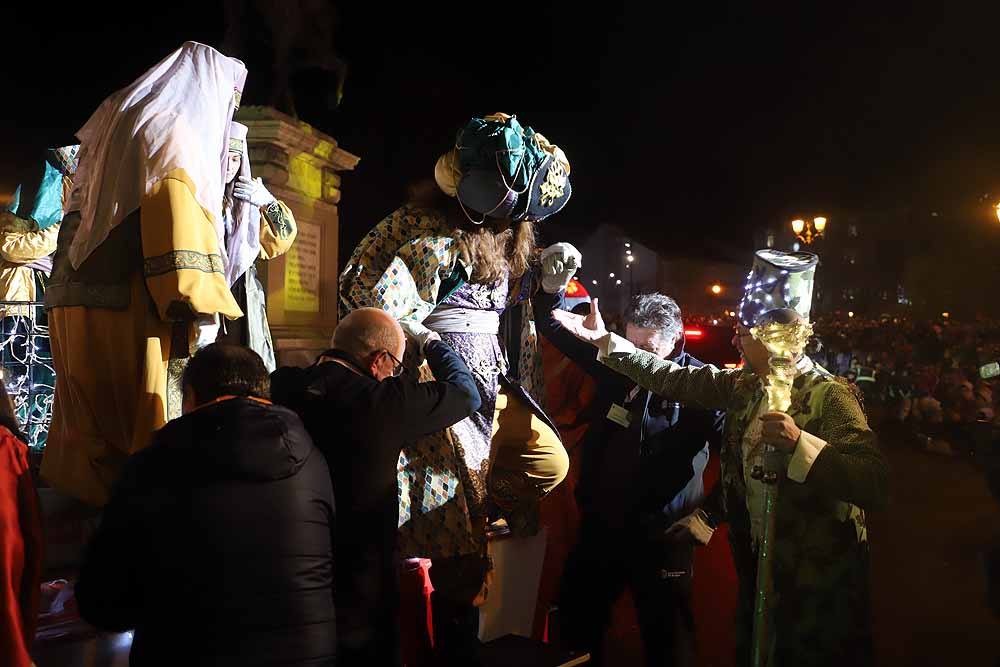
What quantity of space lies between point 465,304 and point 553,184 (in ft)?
1.81

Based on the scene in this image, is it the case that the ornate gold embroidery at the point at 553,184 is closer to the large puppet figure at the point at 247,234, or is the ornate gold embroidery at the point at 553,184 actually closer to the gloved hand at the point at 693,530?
the large puppet figure at the point at 247,234

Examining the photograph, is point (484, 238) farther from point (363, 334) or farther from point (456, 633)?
point (456, 633)

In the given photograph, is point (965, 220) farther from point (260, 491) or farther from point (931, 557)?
point (260, 491)

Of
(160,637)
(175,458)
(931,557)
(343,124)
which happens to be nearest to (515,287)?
(175,458)

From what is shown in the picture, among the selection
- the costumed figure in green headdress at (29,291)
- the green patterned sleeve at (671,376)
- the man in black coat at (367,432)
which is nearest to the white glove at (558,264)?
the green patterned sleeve at (671,376)

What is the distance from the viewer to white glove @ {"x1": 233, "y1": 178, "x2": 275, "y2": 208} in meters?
2.98

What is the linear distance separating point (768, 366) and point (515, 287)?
3.25ft

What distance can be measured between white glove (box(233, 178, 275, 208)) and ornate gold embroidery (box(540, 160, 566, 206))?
3.41 feet

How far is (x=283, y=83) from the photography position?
7438mm

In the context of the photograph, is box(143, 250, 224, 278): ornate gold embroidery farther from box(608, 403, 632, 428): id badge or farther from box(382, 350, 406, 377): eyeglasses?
box(608, 403, 632, 428): id badge

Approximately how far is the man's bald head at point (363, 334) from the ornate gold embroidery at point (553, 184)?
0.82 metres

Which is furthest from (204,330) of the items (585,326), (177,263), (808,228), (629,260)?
(629,260)

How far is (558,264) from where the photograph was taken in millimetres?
3262

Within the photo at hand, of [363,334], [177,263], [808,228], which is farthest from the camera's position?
[808,228]
